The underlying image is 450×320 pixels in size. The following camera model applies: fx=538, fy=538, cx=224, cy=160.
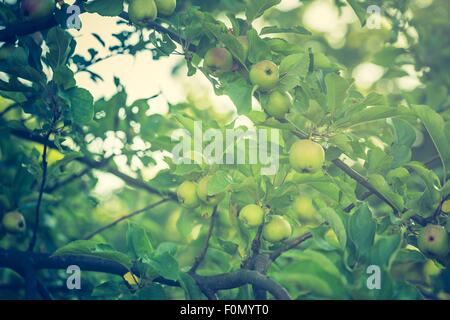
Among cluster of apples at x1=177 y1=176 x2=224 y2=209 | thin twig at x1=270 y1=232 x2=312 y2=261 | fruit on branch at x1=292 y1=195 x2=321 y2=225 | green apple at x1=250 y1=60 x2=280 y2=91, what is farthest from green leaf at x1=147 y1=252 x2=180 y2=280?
fruit on branch at x1=292 y1=195 x2=321 y2=225

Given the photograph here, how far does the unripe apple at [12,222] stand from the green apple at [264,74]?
106cm

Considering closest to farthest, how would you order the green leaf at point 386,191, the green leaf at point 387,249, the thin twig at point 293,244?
1. the green leaf at point 387,249
2. the green leaf at point 386,191
3. the thin twig at point 293,244

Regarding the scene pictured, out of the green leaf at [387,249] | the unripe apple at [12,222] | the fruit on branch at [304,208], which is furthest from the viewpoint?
the fruit on branch at [304,208]

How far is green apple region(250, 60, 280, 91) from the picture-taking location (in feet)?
5.01

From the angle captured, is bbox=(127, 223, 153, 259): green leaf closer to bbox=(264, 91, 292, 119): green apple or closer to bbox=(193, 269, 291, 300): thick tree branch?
bbox=(193, 269, 291, 300): thick tree branch

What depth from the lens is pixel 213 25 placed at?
1532 millimetres

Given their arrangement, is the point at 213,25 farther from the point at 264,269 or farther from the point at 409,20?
the point at 409,20

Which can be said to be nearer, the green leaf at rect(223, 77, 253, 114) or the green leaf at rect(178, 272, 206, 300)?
the green leaf at rect(223, 77, 253, 114)

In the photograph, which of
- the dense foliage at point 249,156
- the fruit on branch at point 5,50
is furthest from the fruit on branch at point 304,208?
the fruit on branch at point 5,50

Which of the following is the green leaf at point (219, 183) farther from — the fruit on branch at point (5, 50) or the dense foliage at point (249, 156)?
the fruit on branch at point (5, 50)

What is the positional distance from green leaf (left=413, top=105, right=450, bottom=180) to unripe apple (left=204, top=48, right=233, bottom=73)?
0.56 m

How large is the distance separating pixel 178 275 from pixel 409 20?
1576 mm

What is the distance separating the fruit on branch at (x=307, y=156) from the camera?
1526 millimetres

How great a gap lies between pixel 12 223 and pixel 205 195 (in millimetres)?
793
